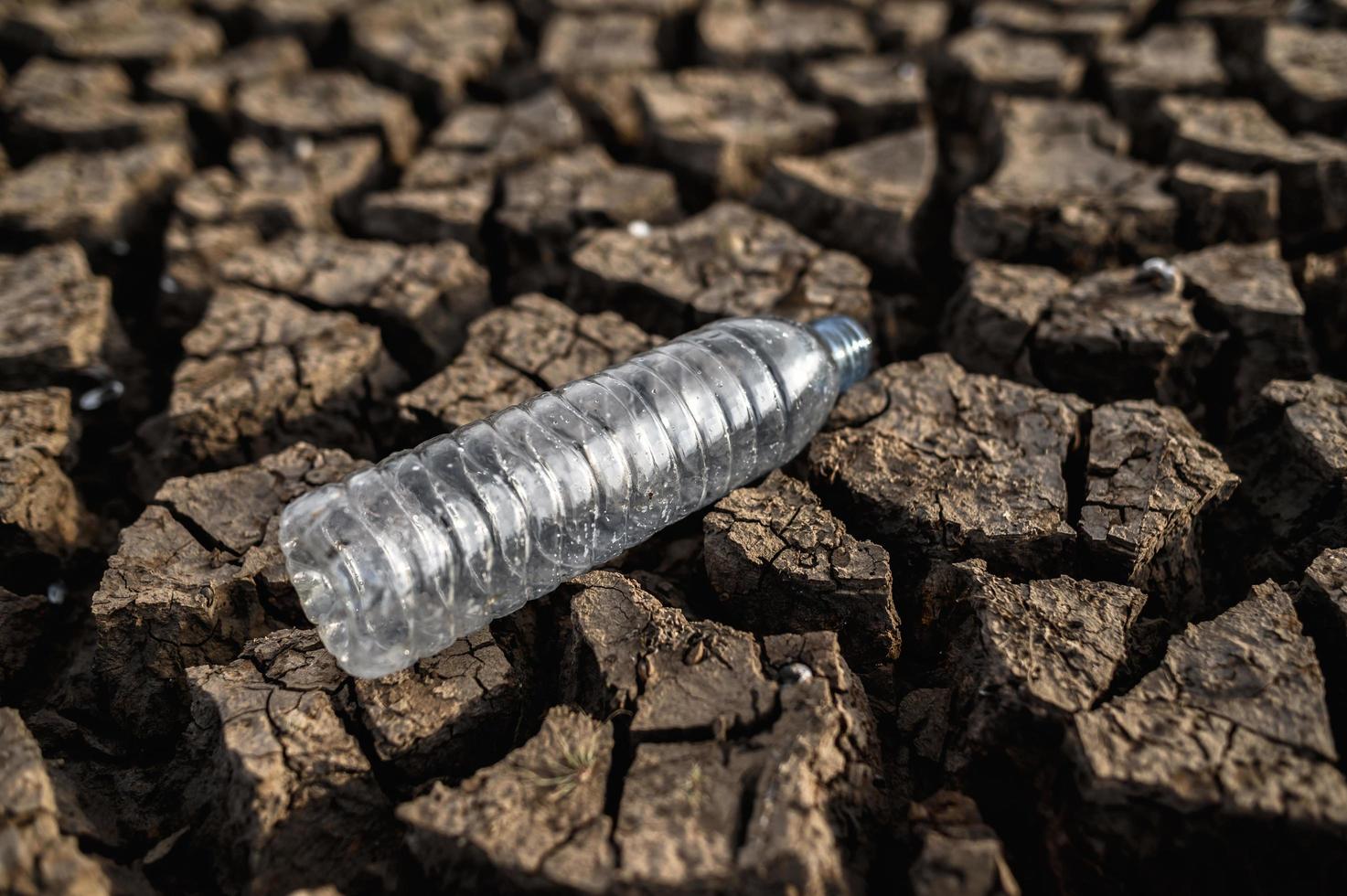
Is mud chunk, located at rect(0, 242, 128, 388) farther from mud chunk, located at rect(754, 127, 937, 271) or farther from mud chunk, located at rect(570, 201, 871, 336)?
mud chunk, located at rect(754, 127, 937, 271)

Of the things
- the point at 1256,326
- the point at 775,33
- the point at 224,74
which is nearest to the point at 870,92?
the point at 775,33

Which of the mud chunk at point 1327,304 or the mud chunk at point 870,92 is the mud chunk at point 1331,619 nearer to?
the mud chunk at point 1327,304

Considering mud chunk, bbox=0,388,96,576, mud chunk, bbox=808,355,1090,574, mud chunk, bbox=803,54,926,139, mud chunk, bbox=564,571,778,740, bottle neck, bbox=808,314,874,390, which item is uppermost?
mud chunk, bbox=803,54,926,139

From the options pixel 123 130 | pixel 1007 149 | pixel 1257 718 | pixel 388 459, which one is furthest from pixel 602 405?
pixel 123 130

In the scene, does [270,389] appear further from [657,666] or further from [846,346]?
[846,346]

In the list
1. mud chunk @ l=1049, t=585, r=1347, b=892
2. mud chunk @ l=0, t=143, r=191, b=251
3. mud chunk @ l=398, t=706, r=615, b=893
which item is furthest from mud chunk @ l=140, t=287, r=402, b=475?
mud chunk @ l=1049, t=585, r=1347, b=892

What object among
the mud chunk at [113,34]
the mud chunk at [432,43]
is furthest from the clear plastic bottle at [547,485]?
the mud chunk at [113,34]

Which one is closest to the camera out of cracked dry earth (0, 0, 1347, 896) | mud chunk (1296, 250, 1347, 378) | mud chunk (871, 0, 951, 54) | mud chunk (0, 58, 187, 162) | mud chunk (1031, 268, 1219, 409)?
cracked dry earth (0, 0, 1347, 896)

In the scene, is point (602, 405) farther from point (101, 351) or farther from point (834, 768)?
point (101, 351)
